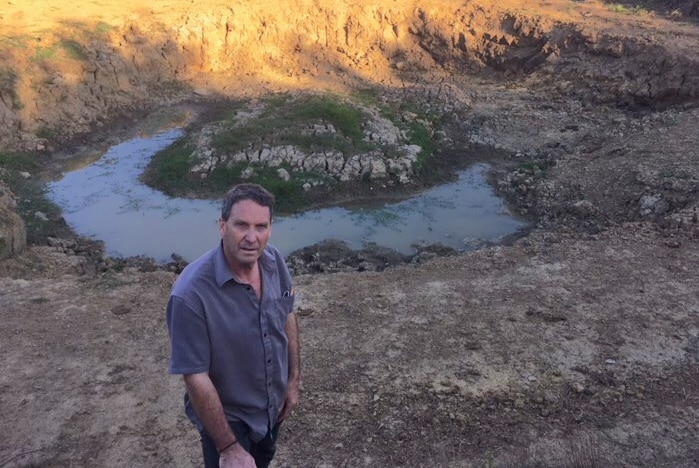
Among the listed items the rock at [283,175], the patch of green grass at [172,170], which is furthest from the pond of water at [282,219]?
the rock at [283,175]

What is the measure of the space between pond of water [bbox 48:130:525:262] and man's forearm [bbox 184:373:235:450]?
22.2 feet

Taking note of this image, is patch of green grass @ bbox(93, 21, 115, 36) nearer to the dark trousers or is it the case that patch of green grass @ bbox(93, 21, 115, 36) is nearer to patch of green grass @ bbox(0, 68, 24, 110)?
patch of green grass @ bbox(0, 68, 24, 110)

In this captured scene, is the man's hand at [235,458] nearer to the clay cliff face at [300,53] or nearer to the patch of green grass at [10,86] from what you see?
the clay cliff face at [300,53]

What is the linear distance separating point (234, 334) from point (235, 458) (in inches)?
20.5

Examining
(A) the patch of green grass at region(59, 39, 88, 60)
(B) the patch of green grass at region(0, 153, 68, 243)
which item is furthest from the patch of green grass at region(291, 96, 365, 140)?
(A) the patch of green grass at region(59, 39, 88, 60)

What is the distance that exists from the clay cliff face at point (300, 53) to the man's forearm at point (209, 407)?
11399 mm

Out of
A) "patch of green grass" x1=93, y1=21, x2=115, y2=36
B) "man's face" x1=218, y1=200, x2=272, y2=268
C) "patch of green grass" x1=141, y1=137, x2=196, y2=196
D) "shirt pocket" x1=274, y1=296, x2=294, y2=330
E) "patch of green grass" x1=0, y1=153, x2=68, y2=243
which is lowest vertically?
"patch of green grass" x1=0, y1=153, x2=68, y2=243

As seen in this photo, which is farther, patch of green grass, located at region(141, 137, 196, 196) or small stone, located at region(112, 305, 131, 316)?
patch of green grass, located at region(141, 137, 196, 196)

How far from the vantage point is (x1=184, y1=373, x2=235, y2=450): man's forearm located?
8.00 feet

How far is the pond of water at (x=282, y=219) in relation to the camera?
9484 mm

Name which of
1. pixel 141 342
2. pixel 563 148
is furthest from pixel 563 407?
pixel 563 148

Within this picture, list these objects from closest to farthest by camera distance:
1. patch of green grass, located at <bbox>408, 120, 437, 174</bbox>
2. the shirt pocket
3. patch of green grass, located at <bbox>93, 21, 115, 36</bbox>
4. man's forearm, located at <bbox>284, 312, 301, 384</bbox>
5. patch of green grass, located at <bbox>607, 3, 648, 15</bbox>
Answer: the shirt pocket < man's forearm, located at <bbox>284, 312, 301, 384</bbox> < patch of green grass, located at <bbox>408, 120, 437, 174</bbox> < patch of green grass, located at <bbox>93, 21, 115, 36</bbox> < patch of green grass, located at <bbox>607, 3, 648, 15</bbox>

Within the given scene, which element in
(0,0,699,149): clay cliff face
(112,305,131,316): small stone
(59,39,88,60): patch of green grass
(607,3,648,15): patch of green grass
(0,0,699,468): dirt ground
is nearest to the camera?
(0,0,699,468): dirt ground

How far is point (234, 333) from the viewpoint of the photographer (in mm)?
2508
